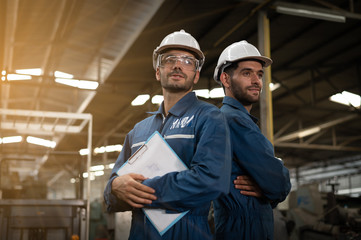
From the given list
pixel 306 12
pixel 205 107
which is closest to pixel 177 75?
pixel 205 107

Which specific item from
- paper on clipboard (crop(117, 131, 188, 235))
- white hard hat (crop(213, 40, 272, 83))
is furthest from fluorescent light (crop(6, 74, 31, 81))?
paper on clipboard (crop(117, 131, 188, 235))

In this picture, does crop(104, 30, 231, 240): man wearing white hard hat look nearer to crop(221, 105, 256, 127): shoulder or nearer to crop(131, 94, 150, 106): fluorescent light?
crop(221, 105, 256, 127): shoulder

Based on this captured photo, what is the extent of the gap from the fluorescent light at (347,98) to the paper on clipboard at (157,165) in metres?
12.7

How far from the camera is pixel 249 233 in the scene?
7.55ft

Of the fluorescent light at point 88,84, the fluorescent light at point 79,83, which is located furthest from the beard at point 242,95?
the fluorescent light at point 88,84

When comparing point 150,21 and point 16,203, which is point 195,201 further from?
point 150,21

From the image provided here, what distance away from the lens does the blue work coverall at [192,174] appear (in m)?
1.81

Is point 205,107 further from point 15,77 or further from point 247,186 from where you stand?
point 15,77

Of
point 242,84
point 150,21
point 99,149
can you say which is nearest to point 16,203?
point 242,84

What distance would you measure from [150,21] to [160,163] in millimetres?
6541

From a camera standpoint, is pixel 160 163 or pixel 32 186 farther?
pixel 32 186

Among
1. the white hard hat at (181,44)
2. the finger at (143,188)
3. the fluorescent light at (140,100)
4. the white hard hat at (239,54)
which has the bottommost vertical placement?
the finger at (143,188)

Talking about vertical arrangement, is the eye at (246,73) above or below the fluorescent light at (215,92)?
below

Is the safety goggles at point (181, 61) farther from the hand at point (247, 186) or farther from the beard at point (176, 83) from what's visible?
the hand at point (247, 186)
